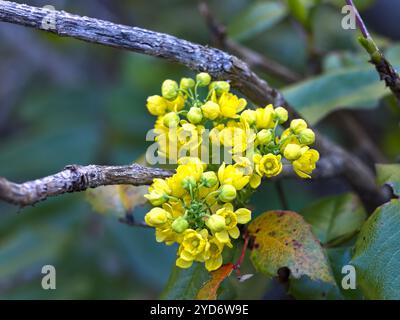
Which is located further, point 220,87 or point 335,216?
point 335,216

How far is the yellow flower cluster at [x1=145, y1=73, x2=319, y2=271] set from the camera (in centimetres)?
99

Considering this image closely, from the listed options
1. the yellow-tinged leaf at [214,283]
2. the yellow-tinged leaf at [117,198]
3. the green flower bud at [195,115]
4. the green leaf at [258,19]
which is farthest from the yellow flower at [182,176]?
the green leaf at [258,19]

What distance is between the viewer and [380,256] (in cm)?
107

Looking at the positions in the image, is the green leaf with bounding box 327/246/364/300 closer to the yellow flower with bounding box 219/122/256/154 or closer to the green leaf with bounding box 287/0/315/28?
the yellow flower with bounding box 219/122/256/154

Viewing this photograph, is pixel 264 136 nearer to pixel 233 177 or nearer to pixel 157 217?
pixel 233 177

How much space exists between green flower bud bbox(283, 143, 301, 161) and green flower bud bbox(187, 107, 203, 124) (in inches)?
6.4

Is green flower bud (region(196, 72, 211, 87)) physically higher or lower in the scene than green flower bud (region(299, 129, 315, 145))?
higher

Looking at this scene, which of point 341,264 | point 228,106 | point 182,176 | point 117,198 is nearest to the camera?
point 182,176

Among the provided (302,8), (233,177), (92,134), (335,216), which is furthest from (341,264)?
(92,134)

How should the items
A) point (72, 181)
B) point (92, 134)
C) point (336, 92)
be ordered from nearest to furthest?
point (72, 181) < point (336, 92) < point (92, 134)

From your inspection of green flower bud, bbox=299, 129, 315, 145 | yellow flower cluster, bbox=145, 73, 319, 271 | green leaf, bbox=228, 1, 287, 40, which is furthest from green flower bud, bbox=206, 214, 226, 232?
green leaf, bbox=228, 1, 287, 40

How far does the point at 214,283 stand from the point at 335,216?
44 centimetres
